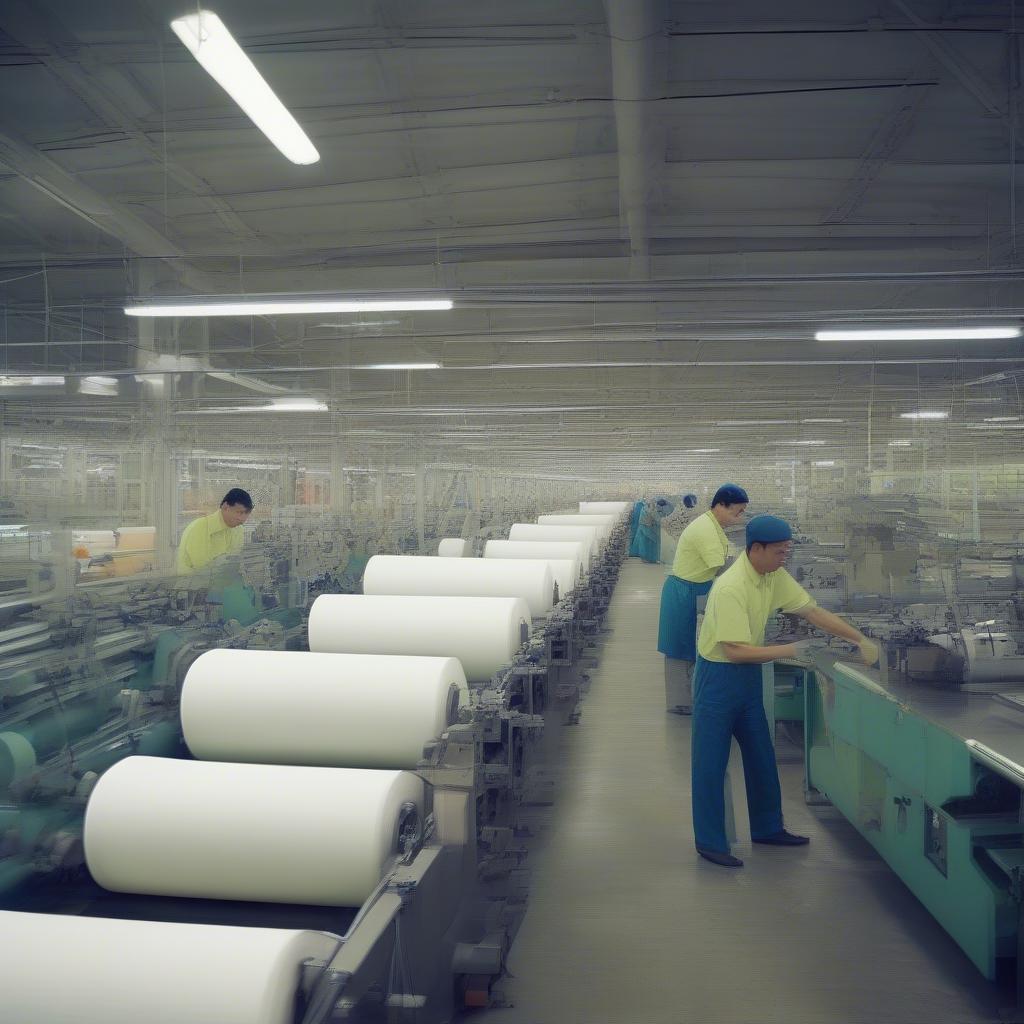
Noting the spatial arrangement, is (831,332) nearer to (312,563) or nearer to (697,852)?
(697,852)

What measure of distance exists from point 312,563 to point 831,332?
14.0 ft

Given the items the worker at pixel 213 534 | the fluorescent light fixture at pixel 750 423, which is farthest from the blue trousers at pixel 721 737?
the fluorescent light fixture at pixel 750 423

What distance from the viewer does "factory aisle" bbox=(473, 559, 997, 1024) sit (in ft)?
7.68

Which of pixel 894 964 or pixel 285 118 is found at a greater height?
pixel 285 118

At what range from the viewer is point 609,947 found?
2.66 m

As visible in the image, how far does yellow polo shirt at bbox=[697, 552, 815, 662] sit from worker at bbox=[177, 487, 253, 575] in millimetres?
2767

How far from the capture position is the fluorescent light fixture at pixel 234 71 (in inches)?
102

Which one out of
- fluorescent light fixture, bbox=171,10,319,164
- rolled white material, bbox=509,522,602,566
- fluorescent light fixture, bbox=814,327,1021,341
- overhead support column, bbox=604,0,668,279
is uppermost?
overhead support column, bbox=604,0,668,279

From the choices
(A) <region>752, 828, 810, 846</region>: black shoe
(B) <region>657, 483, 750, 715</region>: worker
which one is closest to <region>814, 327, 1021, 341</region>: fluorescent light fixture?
(B) <region>657, 483, 750, 715</region>: worker

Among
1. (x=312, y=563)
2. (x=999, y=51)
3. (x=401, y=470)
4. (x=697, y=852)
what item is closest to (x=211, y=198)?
(x=312, y=563)

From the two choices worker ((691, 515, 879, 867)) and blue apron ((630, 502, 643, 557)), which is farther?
blue apron ((630, 502, 643, 557))

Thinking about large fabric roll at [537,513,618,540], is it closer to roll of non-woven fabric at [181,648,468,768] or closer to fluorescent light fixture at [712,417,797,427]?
fluorescent light fixture at [712,417,797,427]

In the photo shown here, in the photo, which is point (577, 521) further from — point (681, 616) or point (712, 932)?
point (712, 932)

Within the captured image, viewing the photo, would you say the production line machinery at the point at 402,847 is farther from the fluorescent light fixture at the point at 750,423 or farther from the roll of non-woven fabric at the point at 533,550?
the fluorescent light fixture at the point at 750,423
